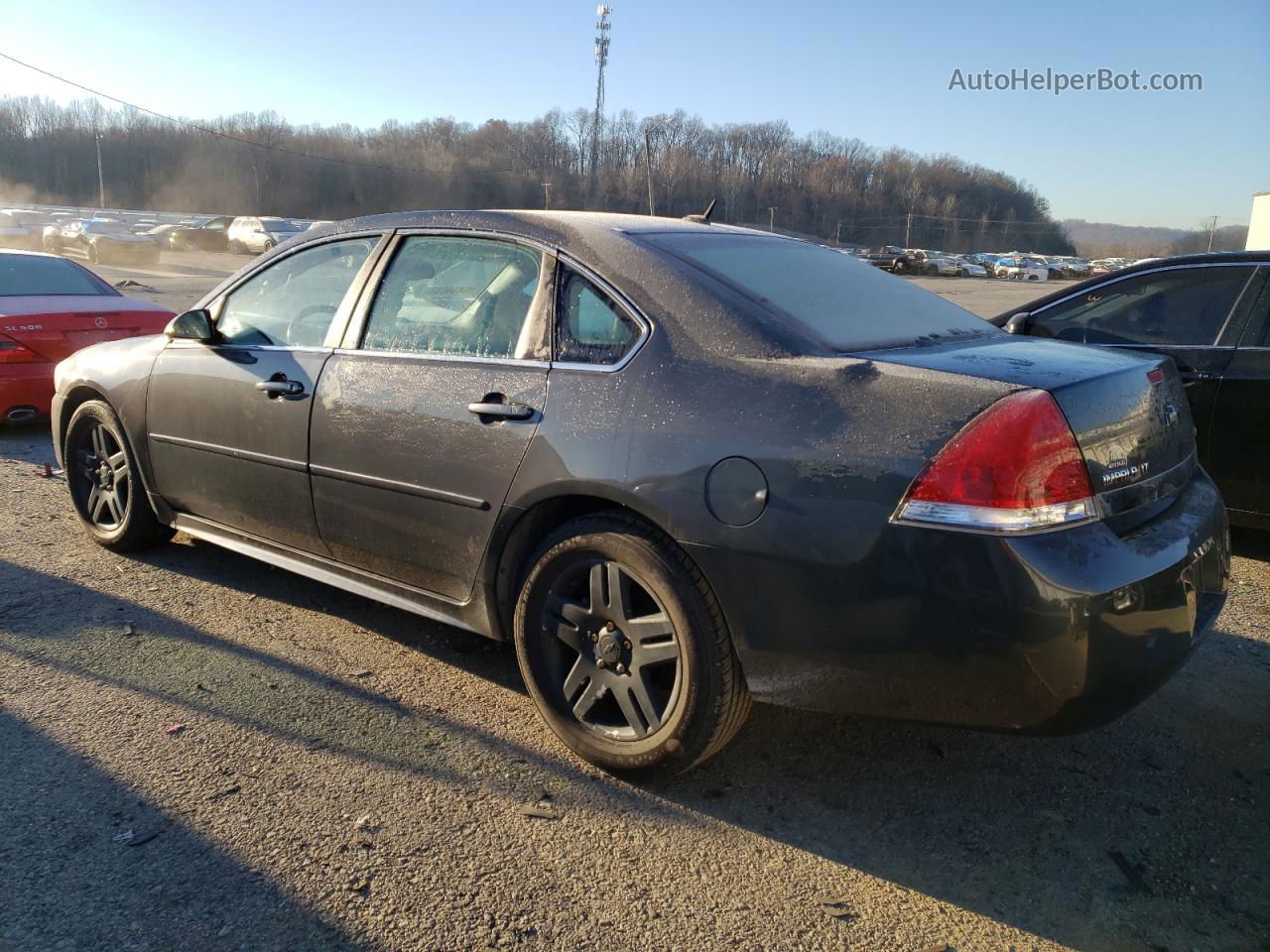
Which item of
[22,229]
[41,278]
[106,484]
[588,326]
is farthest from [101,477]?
[22,229]

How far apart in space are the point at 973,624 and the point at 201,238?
44296 mm

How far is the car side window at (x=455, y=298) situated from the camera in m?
3.13

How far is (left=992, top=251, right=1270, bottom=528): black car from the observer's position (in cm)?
460

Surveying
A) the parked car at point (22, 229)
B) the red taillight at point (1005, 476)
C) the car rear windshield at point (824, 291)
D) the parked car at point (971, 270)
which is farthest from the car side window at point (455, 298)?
the parked car at point (971, 270)

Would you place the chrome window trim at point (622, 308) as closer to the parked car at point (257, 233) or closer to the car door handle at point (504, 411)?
the car door handle at point (504, 411)

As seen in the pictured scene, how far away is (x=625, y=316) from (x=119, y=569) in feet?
9.80

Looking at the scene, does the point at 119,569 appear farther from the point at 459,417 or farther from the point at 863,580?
the point at 863,580

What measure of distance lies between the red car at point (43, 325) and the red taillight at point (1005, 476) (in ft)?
22.3

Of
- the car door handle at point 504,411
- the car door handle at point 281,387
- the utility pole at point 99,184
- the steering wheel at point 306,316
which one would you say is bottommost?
the car door handle at point 281,387

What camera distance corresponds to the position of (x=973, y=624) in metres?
2.21

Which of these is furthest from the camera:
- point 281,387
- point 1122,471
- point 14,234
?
point 14,234

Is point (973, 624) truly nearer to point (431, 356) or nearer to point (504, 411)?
point (504, 411)

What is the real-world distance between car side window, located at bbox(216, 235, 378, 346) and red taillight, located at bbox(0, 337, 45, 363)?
3.90 m

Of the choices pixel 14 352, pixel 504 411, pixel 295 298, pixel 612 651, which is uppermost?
pixel 295 298
